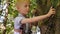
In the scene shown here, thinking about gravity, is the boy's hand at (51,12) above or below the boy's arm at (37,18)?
above

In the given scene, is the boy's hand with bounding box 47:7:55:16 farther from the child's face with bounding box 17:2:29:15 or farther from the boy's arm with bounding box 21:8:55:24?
the child's face with bounding box 17:2:29:15

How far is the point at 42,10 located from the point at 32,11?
0.25 feet

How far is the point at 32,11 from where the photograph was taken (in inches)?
30.4

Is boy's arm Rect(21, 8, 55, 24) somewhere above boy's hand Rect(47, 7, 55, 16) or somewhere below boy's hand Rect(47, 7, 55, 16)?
below

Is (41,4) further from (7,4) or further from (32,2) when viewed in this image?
(7,4)

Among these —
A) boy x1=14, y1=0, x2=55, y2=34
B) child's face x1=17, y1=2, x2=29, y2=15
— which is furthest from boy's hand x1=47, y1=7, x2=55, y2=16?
child's face x1=17, y1=2, x2=29, y2=15

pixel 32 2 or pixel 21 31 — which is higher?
pixel 32 2

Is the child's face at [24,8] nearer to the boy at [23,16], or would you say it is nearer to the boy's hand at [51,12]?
the boy at [23,16]

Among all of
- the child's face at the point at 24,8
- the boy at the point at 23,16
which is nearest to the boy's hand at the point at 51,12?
the boy at the point at 23,16

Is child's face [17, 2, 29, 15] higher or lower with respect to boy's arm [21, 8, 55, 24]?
higher

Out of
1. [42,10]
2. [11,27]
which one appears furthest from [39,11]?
[11,27]

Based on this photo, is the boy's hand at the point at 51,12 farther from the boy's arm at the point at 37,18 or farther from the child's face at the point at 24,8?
the child's face at the point at 24,8

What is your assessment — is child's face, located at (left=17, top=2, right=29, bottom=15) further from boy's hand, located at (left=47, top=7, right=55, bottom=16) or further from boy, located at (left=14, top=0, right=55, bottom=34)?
boy's hand, located at (left=47, top=7, right=55, bottom=16)

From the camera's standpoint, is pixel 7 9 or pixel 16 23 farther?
pixel 7 9
